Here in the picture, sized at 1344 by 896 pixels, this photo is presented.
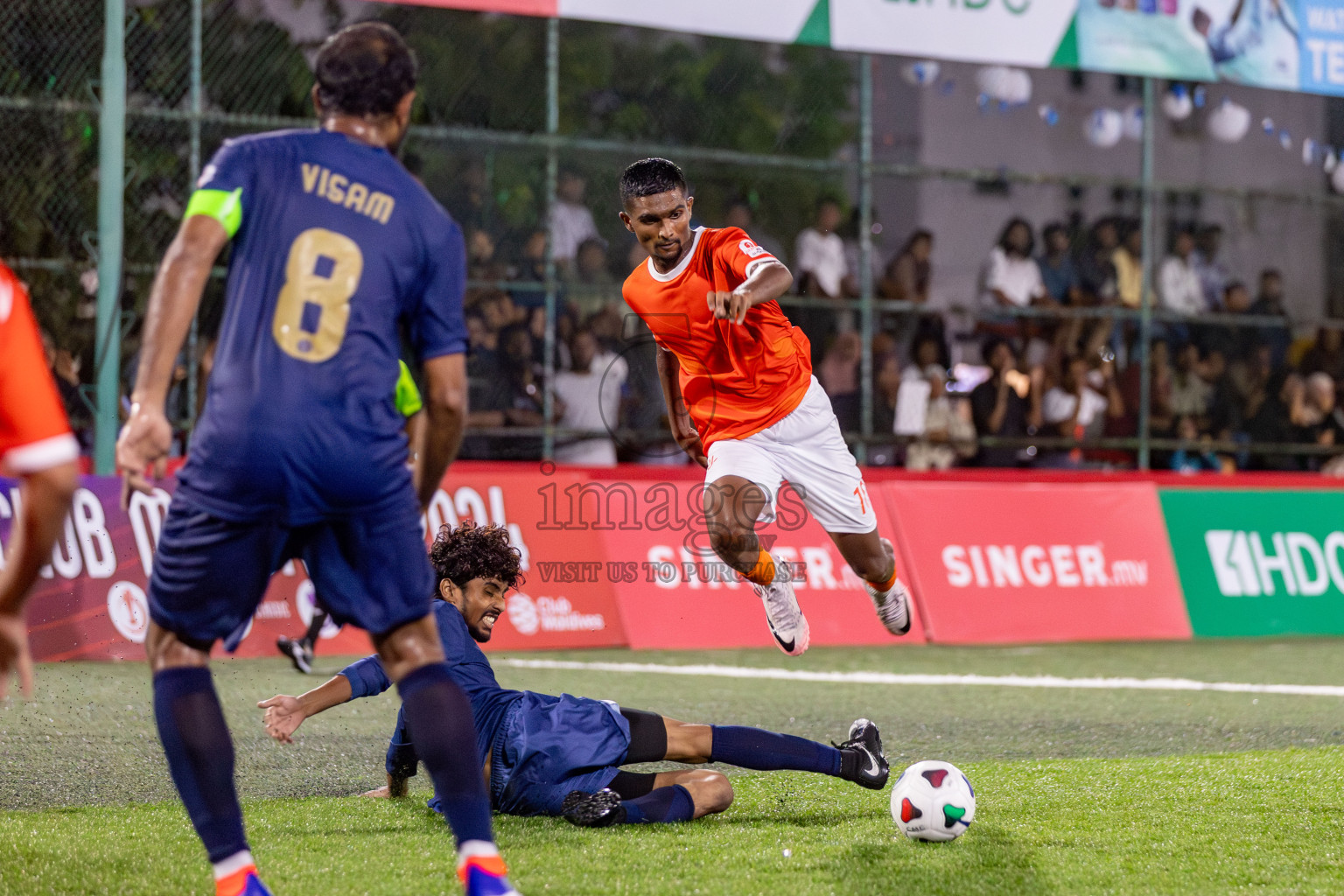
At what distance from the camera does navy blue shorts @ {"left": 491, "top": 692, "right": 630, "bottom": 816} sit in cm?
476

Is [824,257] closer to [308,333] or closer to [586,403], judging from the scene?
[586,403]

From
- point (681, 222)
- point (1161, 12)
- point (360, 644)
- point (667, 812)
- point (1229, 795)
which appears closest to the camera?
point (667, 812)

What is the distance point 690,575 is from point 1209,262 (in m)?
7.57

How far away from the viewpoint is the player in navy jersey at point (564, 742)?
4.75 metres

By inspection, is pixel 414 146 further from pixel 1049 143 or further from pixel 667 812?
pixel 1049 143

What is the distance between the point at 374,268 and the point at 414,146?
8.93 meters

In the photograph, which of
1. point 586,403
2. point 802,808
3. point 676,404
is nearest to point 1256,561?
point 586,403

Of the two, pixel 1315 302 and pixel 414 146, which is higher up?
pixel 414 146

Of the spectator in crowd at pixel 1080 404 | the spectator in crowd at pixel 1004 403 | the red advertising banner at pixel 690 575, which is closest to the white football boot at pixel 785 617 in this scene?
the red advertising banner at pixel 690 575

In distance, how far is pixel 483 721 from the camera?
4789 millimetres

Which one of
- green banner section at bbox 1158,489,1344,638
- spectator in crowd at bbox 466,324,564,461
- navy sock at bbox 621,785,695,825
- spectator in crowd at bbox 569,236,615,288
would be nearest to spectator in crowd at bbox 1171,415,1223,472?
green banner section at bbox 1158,489,1344,638

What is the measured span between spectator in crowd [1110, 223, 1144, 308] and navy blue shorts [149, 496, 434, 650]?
12381 millimetres

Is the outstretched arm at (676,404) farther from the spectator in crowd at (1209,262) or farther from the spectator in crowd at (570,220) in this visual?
the spectator in crowd at (1209,262)

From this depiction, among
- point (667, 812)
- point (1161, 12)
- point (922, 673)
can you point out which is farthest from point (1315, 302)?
point (667, 812)
